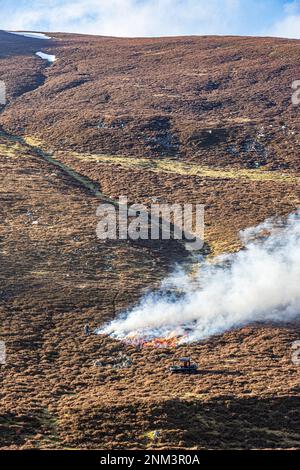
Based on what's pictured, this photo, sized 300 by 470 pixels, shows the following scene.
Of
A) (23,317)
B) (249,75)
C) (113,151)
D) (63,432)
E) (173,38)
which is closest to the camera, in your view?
(63,432)

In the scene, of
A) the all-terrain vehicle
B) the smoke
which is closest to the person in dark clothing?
the smoke

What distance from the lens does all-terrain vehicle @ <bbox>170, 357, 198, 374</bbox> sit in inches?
1163

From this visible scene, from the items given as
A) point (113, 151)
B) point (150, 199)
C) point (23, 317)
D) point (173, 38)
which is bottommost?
point (23, 317)

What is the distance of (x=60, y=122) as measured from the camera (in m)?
80.8

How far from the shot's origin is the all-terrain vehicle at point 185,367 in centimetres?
2953

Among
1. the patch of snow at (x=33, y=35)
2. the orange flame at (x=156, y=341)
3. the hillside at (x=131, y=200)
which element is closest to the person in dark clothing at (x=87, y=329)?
the hillside at (x=131, y=200)

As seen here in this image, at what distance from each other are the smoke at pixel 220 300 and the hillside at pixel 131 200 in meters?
1.30

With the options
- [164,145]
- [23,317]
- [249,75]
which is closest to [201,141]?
[164,145]

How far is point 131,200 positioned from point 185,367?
30796mm

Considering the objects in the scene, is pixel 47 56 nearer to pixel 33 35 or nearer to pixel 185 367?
pixel 33 35

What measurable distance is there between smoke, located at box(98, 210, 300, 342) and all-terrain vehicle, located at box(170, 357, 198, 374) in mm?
3234
